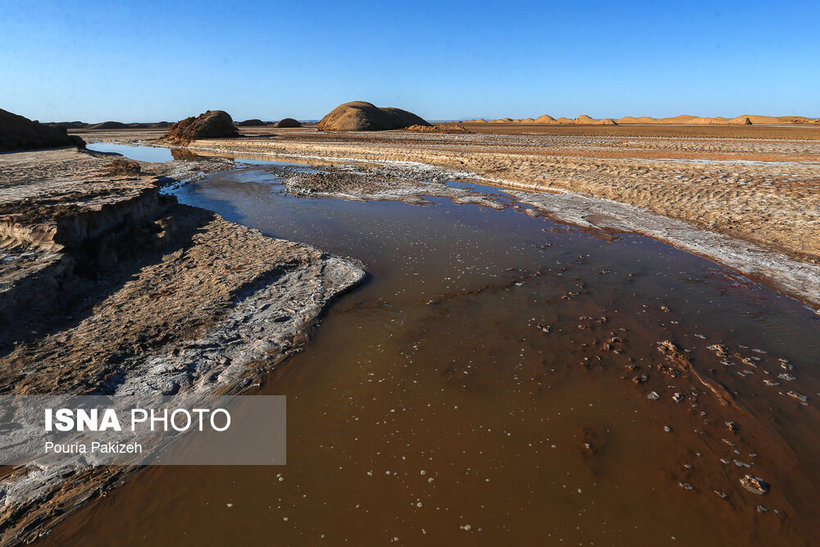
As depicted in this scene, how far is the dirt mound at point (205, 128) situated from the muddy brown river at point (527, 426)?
49.0 metres

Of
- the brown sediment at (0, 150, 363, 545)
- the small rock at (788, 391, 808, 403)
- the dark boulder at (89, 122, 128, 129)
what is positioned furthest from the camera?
the dark boulder at (89, 122, 128, 129)

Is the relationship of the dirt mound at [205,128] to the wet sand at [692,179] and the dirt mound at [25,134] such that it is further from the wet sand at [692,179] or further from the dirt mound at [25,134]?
the wet sand at [692,179]

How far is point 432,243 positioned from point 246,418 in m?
7.06

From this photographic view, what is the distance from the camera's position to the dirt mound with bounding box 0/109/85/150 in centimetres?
2708

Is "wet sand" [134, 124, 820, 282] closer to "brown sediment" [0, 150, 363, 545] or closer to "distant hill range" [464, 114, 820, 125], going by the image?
"brown sediment" [0, 150, 363, 545]

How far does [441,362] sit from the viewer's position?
550 cm

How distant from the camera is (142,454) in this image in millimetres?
3961

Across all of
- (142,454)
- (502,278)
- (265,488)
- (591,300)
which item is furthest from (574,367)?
(142,454)

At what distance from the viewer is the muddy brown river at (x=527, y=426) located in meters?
3.36

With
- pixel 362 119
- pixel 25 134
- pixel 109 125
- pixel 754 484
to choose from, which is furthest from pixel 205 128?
pixel 109 125

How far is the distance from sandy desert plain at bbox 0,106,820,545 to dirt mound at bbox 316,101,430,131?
149 feet

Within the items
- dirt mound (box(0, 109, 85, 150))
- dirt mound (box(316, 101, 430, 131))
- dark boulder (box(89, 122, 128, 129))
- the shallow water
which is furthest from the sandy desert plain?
dark boulder (box(89, 122, 128, 129))

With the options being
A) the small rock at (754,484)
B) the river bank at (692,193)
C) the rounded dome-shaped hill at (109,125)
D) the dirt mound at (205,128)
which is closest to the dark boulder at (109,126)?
the rounded dome-shaped hill at (109,125)

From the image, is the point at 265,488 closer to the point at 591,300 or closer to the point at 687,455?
the point at 687,455
